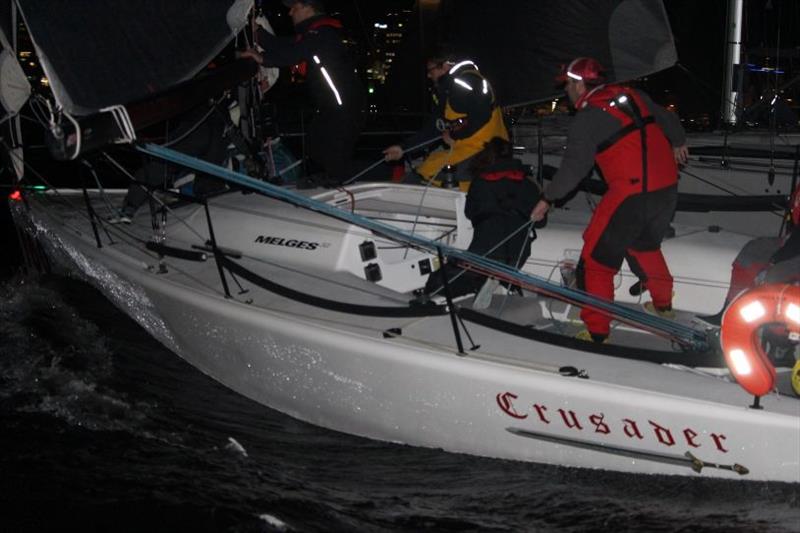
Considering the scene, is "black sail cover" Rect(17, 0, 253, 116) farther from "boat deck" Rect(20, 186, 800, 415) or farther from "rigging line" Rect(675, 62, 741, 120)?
"rigging line" Rect(675, 62, 741, 120)

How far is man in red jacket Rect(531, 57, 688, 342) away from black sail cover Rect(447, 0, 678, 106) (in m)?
1.23

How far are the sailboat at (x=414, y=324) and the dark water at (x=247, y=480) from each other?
3.1 inches

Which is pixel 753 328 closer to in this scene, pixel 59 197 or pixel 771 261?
pixel 771 261

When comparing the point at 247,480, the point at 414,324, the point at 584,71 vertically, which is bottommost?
the point at 247,480

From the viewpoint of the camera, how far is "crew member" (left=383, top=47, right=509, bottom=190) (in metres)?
5.34

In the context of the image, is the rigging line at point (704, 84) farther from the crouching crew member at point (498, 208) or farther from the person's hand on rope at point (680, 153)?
the crouching crew member at point (498, 208)

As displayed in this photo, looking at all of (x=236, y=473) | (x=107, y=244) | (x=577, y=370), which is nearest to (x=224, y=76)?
(x=107, y=244)

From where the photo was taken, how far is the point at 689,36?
9055mm

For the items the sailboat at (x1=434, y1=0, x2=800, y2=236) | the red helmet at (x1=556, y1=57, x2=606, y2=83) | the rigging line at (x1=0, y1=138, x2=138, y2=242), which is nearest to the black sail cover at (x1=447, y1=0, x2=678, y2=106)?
the sailboat at (x1=434, y1=0, x2=800, y2=236)

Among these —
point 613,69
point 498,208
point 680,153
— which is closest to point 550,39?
point 613,69

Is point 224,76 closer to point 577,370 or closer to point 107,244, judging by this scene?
point 107,244

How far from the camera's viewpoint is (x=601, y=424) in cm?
349

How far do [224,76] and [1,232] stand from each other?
7103 millimetres

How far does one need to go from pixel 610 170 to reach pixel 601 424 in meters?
1.20
